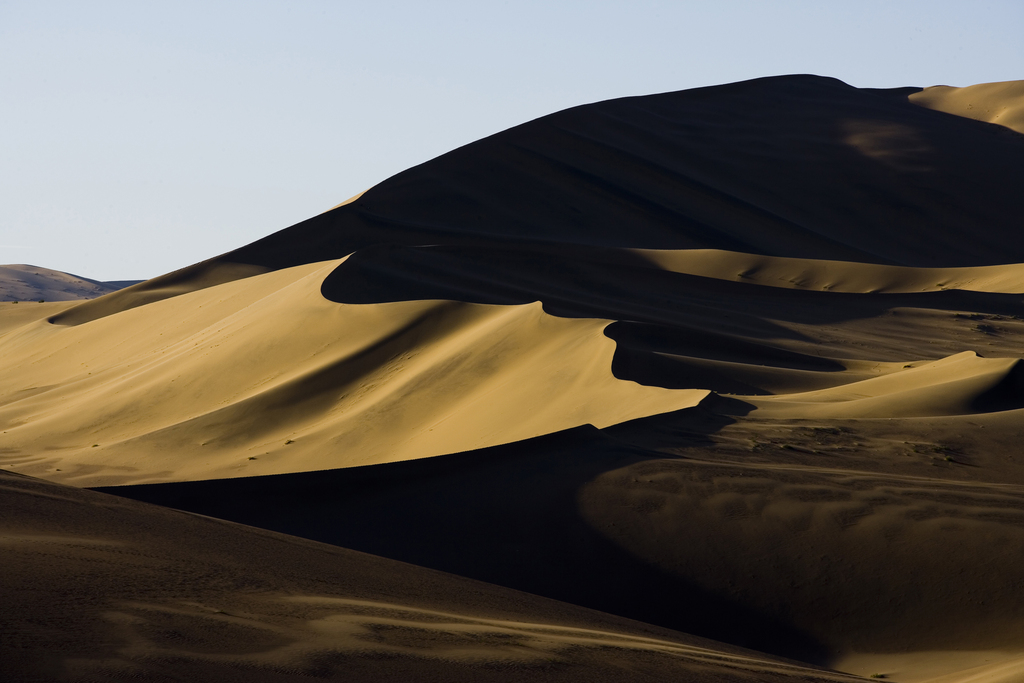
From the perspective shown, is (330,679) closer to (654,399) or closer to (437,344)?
(654,399)

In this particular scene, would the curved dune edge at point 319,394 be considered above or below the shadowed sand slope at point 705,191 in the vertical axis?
below

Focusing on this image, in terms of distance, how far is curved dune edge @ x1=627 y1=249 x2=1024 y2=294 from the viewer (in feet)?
79.1

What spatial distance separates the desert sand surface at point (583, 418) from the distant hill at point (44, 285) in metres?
78.1

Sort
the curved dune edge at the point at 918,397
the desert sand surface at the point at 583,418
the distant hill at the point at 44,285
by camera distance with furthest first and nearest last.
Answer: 1. the distant hill at the point at 44,285
2. the curved dune edge at the point at 918,397
3. the desert sand surface at the point at 583,418

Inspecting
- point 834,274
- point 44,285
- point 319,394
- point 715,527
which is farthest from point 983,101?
point 44,285

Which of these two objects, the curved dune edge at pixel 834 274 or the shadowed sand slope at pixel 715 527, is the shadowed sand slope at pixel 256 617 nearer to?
the shadowed sand slope at pixel 715 527

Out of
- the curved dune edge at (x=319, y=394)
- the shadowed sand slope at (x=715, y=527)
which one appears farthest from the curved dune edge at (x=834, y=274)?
the shadowed sand slope at (x=715, y=527)

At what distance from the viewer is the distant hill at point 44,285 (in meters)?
103

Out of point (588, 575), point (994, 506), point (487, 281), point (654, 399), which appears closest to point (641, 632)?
point (588, 575)

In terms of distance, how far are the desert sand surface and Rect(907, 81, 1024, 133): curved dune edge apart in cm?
1518

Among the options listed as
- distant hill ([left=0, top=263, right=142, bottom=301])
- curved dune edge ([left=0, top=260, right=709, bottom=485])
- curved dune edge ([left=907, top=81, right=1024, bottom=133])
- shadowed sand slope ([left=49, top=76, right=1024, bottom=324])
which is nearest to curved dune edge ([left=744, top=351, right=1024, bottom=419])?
curved dune edge ([left=0, top=260, right=709, bottom=485])

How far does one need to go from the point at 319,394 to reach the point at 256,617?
11034mm

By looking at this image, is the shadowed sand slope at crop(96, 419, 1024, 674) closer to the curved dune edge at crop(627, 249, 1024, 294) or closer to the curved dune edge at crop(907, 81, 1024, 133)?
the curved dune edge at crop(627, 249, 1024, 294)

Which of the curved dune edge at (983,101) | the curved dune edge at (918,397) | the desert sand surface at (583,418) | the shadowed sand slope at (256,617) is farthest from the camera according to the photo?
the curved dune edge at (983,101)
